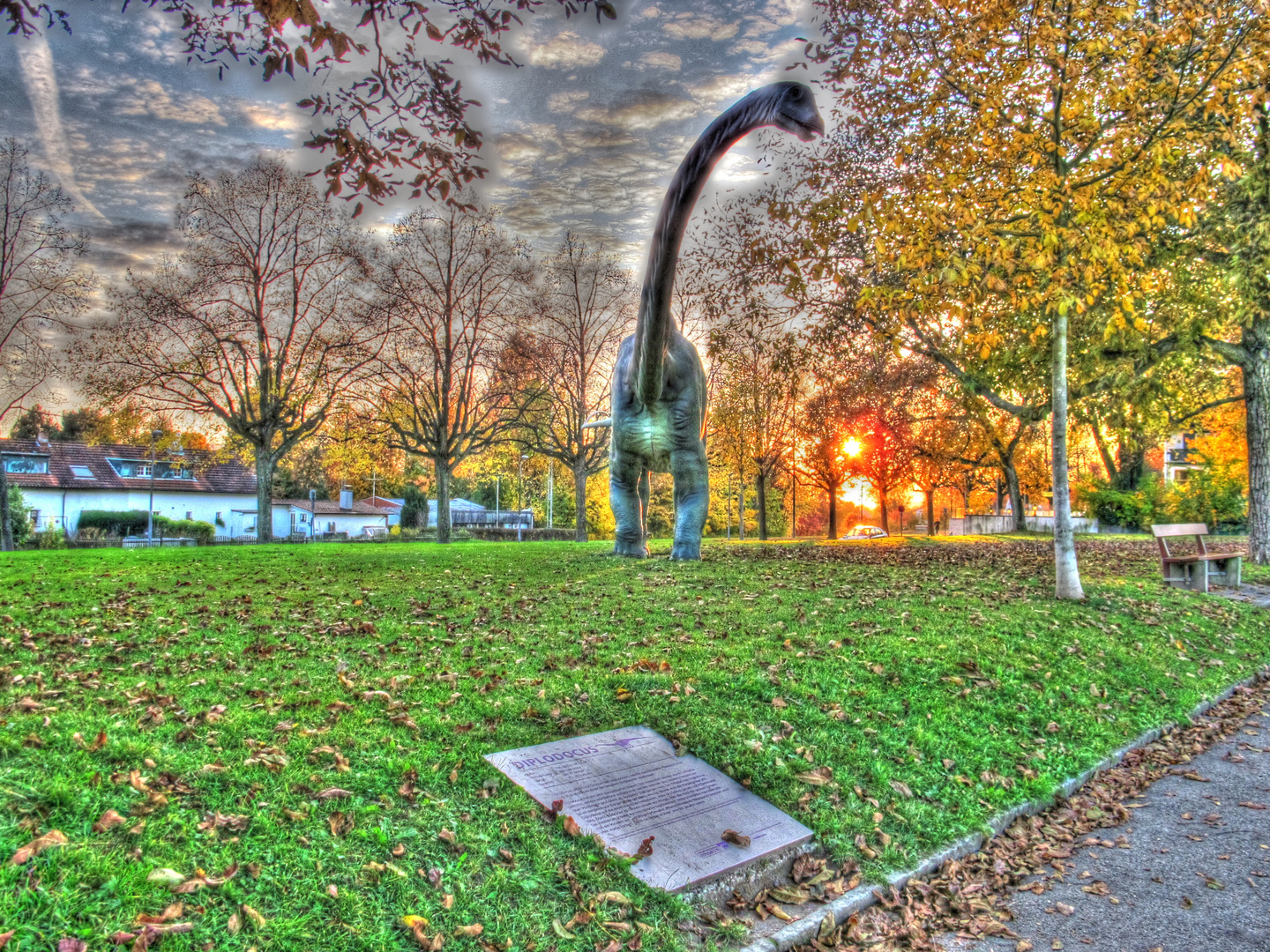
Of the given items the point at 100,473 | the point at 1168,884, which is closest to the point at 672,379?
the point at 1168,884

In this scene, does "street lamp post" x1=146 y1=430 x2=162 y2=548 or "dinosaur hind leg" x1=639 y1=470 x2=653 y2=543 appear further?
"street lamp post" x1=146 y1=430 x2=162 y2=548

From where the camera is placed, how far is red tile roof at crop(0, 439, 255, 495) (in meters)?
42.9

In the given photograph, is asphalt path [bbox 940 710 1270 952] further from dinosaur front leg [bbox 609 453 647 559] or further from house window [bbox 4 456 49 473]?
house window [bbox 4 456 49 473]

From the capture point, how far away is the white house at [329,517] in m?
57.9

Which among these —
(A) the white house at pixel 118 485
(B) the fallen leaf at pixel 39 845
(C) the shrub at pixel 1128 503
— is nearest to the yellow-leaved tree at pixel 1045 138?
(B) the fallen leaf at pixel 39 845

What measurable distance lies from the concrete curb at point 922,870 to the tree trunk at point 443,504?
20322mm

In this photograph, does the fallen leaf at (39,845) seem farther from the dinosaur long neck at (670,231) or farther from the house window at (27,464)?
the house window at (27,464)

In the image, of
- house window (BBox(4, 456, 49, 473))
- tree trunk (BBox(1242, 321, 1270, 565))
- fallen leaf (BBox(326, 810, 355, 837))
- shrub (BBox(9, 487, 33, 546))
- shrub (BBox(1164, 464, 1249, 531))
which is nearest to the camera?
fallen leaf (BBox(326, 810, 355, 837))

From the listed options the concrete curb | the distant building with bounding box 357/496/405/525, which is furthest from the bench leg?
the distant building with bounding box 357/496/405/525

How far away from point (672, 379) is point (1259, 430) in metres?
13.4

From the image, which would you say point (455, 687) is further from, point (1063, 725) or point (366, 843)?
point (1063, 725)

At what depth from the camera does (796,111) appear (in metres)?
5.27

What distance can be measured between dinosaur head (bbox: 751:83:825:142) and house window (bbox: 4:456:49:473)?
167 ft

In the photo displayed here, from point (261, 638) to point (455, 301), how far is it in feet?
70.6
